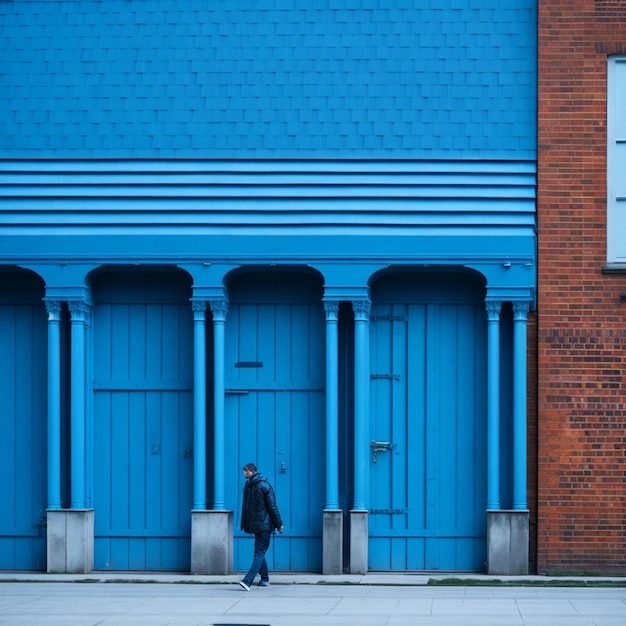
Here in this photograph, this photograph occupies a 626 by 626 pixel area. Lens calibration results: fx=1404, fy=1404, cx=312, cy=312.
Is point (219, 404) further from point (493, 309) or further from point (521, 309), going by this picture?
point (521, 309)

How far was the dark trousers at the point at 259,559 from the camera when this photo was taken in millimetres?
16172

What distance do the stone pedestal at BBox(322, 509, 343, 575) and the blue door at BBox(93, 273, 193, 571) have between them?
6.11 feet

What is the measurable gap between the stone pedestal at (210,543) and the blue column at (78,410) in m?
1.53

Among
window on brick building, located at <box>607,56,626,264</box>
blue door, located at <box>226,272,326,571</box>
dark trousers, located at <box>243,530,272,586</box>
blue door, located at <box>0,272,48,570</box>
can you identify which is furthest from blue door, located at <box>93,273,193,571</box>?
window on brick building, located at <box>607,56,626,264</box>

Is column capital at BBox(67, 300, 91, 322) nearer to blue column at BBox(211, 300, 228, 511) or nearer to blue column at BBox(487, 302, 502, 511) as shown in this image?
blue column at BBox(211, 300, 228, 511)

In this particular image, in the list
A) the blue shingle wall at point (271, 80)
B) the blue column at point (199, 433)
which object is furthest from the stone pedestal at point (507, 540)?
the blue shingle wall at point (271, 80)

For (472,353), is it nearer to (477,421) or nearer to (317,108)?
(477,421)

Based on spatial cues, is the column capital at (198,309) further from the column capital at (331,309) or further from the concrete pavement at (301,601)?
the concrete pavement at (301,601)

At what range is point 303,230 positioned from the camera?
712 inches

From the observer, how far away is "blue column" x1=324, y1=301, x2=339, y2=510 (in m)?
17.9

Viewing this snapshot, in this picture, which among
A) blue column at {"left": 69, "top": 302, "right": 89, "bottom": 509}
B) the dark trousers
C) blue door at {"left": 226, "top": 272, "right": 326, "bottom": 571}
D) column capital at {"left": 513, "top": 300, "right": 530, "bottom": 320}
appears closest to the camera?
the dark trousers

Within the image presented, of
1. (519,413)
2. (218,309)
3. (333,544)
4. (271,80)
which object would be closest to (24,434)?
(218,309)

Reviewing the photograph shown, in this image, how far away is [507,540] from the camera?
1764cm

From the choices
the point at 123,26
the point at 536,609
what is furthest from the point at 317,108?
the point at 536,609
